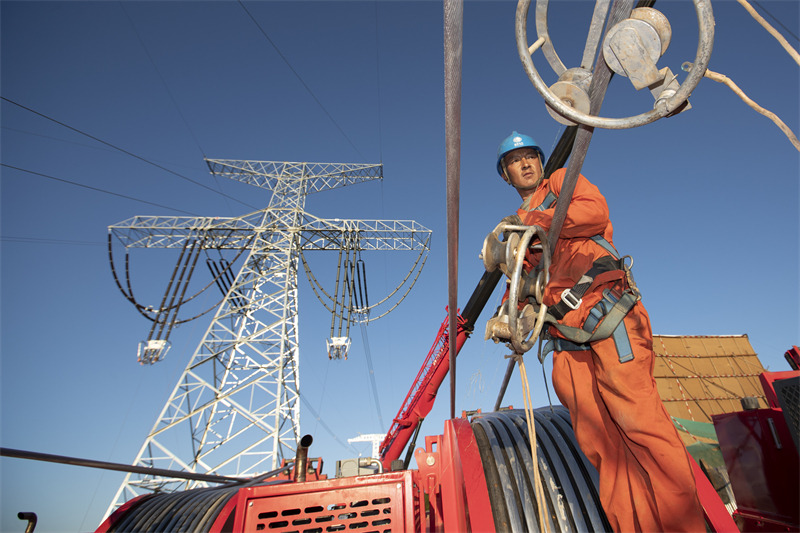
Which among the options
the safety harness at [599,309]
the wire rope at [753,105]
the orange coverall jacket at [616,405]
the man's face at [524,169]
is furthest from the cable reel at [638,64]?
the man's face at [524,169]

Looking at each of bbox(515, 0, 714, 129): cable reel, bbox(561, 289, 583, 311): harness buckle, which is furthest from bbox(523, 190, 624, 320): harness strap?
bbox(515, 0, 714, 129): cable reel

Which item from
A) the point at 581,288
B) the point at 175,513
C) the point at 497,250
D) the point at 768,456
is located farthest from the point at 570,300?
the point at 175,513

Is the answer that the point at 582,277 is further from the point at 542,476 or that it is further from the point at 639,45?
the point at 542,476

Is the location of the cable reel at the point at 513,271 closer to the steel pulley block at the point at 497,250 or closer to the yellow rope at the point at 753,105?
the steel pulley block at the point at 497,250

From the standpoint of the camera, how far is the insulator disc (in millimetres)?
3389

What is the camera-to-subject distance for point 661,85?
1308 millimetres

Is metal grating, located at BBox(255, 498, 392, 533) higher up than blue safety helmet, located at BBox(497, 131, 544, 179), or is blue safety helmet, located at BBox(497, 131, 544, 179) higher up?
blue safety helmet, located at BBox(497, 131, 544, 179)

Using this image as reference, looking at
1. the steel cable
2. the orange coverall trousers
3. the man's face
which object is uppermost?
the man's face

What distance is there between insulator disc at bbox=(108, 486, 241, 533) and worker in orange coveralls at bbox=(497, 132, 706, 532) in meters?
3.12

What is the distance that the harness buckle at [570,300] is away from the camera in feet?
7.59

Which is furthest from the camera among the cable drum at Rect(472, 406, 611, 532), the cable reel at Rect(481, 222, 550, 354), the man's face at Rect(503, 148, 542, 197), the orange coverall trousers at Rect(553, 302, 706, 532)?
the man's face at Rect(503, 148, 542, 197)

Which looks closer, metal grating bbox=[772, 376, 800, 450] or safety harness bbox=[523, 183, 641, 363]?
safety harness bbox=[523, 183, 641, 363]

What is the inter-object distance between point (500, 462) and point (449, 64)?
298cm

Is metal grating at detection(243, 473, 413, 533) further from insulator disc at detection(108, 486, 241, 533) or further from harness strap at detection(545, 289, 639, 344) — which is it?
insulator disc at detection(108, 486, 241, 533)
